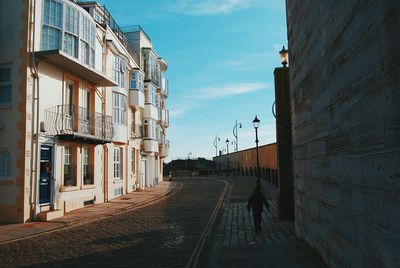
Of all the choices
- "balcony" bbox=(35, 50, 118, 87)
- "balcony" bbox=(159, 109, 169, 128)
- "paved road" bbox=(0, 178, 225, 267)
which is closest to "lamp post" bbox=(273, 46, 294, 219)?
"paved road" bbox=(0, 178, 225, 267)

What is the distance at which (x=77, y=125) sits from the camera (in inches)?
780

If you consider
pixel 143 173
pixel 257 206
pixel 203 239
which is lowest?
pixel 203 239

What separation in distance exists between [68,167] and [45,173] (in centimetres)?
230

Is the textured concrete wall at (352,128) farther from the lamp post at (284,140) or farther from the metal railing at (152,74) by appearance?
the metal railing at (152,74)

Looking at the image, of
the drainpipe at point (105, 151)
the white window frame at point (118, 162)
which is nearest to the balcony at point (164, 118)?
the white window frame at point (118, 162)

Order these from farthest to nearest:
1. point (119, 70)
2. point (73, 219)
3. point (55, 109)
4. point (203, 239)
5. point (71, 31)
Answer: point (119, 70) → point (71, 31) → point (55, 109) → point (73, 219) → point (203, 239)

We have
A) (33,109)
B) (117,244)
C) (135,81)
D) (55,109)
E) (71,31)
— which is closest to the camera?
(117,244)

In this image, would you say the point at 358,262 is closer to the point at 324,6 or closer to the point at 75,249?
the point at 324,6

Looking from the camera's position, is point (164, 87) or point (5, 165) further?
point (164, 87)

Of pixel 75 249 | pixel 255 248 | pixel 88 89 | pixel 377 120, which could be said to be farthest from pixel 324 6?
pixel 88 89

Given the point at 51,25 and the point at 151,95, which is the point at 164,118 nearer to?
the point at 151,95

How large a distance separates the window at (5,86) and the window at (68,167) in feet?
12.2

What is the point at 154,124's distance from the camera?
37844 millimetres

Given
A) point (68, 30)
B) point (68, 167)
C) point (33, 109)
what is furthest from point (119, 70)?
point (33, 109)
